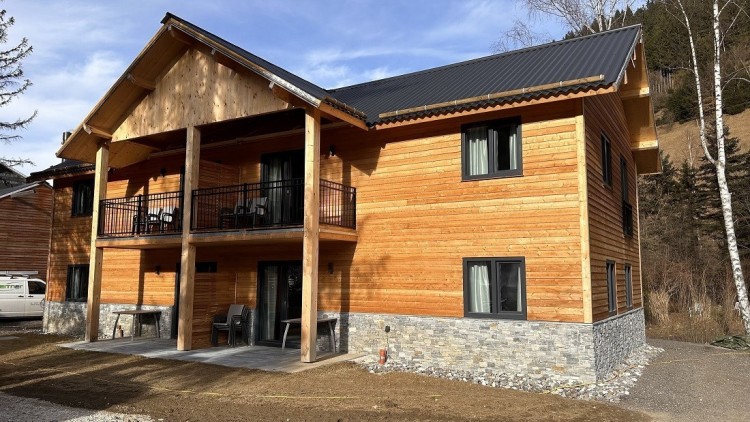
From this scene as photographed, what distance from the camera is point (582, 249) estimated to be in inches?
380

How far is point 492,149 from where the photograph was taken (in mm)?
10930

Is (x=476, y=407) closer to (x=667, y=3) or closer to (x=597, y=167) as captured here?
(x=597, y=167)

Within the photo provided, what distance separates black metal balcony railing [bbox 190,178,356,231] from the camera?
12.4m

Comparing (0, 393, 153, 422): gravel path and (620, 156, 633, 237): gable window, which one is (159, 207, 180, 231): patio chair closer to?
(0, 393, 153, 422): gravel path

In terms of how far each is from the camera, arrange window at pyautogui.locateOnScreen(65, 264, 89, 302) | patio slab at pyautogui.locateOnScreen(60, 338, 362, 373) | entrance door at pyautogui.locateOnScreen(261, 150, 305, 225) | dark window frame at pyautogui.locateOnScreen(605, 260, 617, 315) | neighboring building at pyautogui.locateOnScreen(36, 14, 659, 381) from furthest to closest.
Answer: window at pyautogui.locateOnScreen(65, 264, 89, 302) < entrance door at pyautogui.locateOnScreen(261, 150, 305, 225) < dark window frame at pyautogui.locateOnScreen(605, 260, 617, 315) < patio slab at pyautogui.locateOnScreen(60, 338, 362, 373) < neighboring building at pyautogui.locateOnScreen(36, 14, 659, 381)

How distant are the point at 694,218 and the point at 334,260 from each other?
27.5 m

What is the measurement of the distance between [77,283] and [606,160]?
641 inches

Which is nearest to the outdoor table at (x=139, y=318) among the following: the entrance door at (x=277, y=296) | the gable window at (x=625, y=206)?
the entrance door at (x=277, y=296)

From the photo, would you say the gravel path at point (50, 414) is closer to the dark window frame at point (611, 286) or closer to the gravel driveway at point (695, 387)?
the gravel driveway at point (695, 387)

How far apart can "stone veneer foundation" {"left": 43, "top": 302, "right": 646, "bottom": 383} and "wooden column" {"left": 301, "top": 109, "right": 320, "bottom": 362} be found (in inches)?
59.0

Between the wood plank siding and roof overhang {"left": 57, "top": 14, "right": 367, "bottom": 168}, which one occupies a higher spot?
roof overhang {"left": 57, "top": 14, "right": 367, "bottom": 168}

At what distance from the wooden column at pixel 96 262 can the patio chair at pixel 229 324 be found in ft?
11.0

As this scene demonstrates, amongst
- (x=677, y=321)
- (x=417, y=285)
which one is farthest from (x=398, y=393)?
(x=677, y=321)

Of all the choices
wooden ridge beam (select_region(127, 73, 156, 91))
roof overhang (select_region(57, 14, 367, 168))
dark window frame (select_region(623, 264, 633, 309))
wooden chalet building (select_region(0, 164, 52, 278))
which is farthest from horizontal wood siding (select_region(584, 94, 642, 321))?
wooden chalet building (select_region(0, 164, 52, 278))
